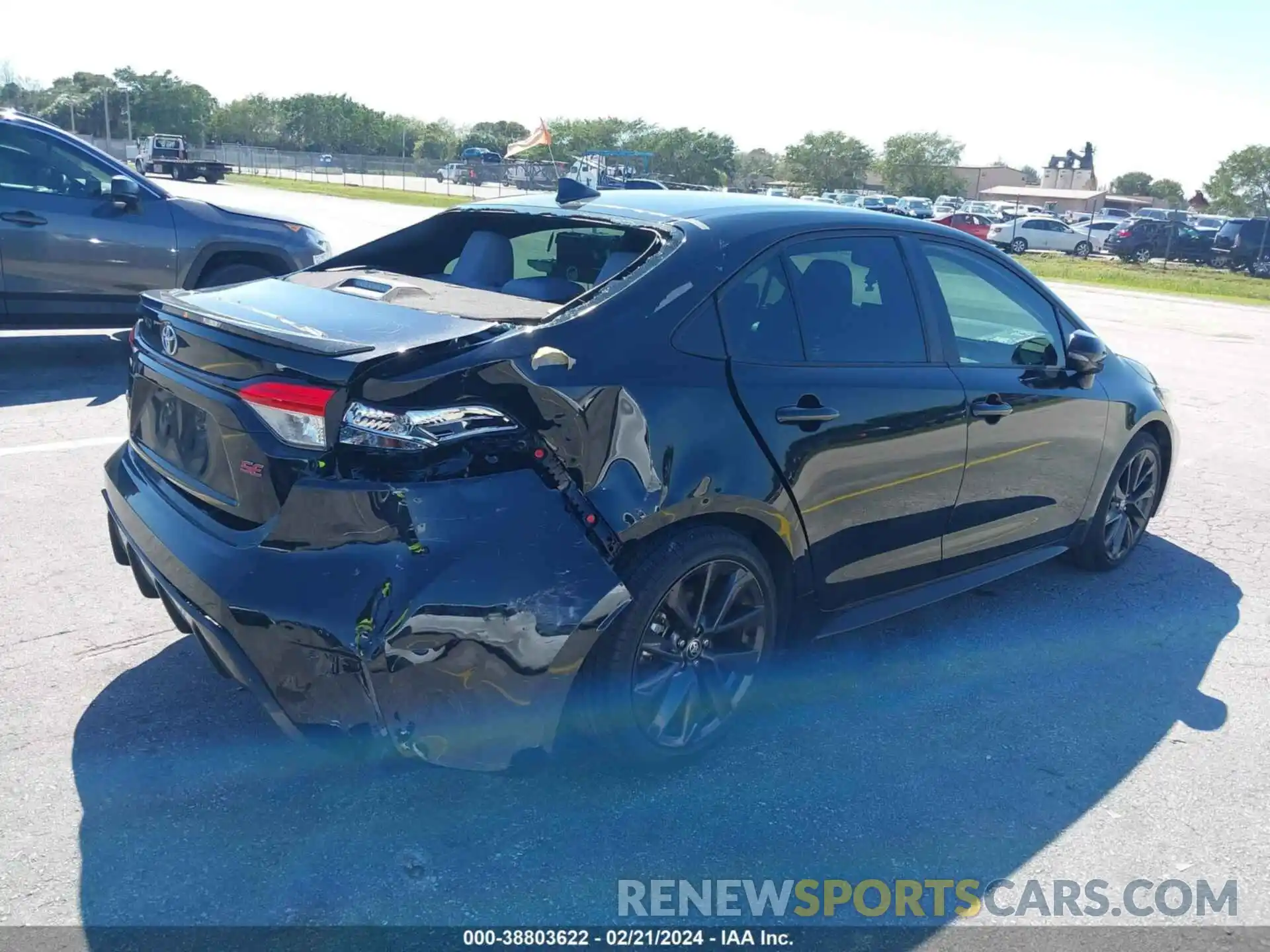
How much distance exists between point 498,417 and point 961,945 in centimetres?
176

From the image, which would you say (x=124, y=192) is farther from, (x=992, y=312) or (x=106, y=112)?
(x=106, y=112)

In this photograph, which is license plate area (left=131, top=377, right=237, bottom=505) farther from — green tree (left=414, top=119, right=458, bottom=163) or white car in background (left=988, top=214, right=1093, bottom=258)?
green tree (left=414, top=119, right=458, bottom=163)

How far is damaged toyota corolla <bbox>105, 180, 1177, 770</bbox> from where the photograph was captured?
2666mm

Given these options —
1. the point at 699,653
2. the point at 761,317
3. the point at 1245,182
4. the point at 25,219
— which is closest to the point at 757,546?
the point at 699,653

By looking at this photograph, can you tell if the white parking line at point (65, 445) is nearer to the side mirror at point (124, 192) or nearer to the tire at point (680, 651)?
the side mirror at point (124, 192)

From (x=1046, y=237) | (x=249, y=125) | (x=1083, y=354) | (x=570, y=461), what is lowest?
(x=570, y=461)

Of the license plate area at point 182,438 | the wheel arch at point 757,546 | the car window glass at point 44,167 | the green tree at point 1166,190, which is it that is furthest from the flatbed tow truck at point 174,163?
the green tree at point 1166,190

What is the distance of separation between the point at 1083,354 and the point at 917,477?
1.24m

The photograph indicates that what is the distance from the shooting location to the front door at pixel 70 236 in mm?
7723

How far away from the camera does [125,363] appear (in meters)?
8.80

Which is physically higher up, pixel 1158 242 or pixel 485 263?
pixel 1158 242

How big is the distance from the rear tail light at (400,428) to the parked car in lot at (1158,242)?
40.3 metres

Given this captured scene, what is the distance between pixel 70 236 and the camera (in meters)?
7.87

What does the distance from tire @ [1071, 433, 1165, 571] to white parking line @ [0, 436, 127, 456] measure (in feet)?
17.6
